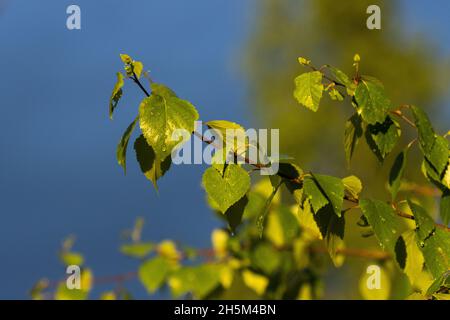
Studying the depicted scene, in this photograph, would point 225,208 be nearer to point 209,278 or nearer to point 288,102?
point 209,278

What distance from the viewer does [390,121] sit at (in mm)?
1854

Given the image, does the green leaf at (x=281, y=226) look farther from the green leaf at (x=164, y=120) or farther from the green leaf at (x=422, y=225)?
the green leaf at (x=164, y=120)

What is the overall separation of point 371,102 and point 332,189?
0.26 metres

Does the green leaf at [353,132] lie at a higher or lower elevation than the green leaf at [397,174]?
higher

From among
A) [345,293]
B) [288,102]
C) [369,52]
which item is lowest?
[345,293]

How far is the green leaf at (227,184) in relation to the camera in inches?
65.5

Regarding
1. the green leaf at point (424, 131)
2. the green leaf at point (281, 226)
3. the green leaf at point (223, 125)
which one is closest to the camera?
the green leaf at point (223, 125)

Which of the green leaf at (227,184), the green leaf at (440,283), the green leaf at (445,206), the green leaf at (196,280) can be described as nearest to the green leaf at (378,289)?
the green leaf at (196,280)

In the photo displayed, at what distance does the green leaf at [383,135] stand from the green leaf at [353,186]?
0.32ft
